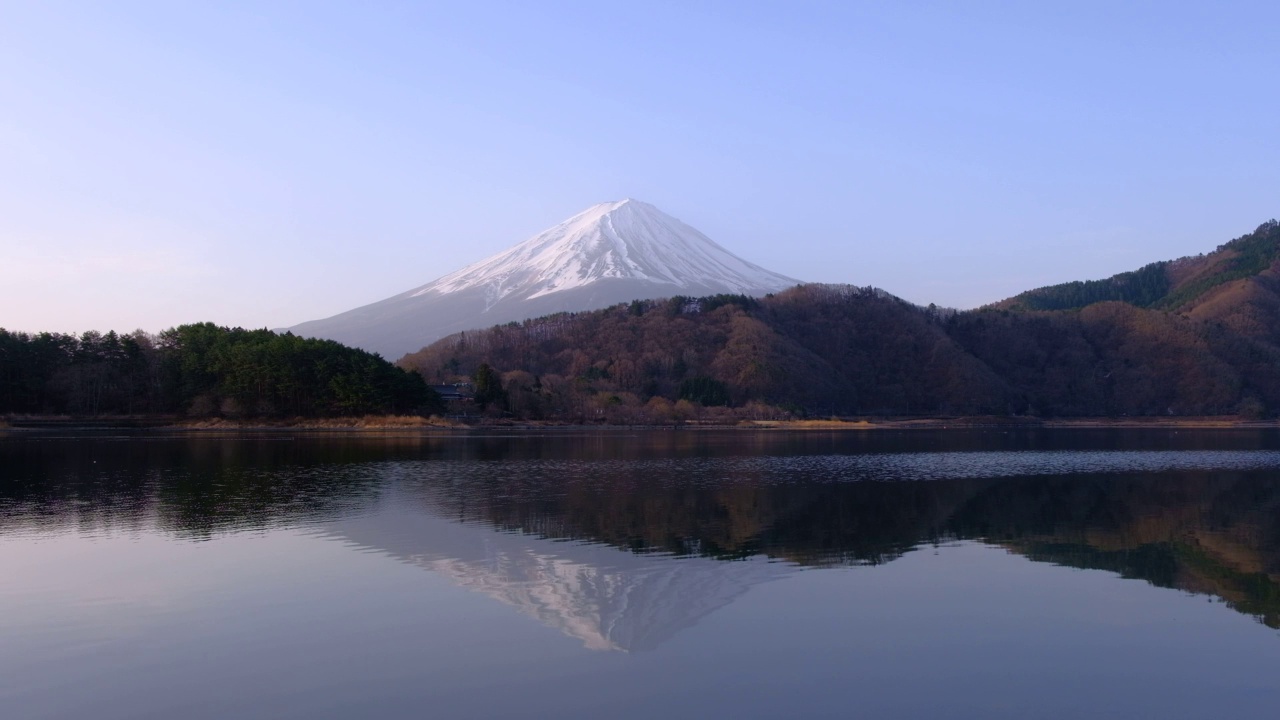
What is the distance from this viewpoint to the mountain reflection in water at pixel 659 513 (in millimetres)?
9008

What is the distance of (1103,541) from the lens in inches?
458

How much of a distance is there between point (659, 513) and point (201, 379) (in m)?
38.1

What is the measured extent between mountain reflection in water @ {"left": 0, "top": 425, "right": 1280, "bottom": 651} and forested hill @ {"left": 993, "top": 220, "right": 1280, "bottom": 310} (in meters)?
89.3

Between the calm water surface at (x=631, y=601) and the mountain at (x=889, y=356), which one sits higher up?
the mountain at (x=889, y=356)

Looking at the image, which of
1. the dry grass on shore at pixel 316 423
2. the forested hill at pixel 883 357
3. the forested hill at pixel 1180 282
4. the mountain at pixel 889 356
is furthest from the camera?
the forested hill at pixel 1180 282

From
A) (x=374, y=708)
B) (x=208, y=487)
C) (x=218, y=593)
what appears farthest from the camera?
(x=208, y=487)

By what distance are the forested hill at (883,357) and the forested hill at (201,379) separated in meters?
17.0

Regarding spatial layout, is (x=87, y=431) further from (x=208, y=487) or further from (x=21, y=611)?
(x=21, y=611)

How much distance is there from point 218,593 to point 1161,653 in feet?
24.7

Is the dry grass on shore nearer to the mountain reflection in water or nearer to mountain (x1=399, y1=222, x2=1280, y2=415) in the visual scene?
mountain (x1=399, y1=222, x2=1280, y2=415)

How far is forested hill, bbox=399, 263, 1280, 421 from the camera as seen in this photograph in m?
69.5

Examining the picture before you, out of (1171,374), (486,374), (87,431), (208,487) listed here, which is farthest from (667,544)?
(1171,374)

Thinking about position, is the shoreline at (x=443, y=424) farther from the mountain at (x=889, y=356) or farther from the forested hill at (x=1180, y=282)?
the forested hill at (x=1180, y=282)

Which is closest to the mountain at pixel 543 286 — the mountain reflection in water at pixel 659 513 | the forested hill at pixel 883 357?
the forested hill at pixel 883 357
